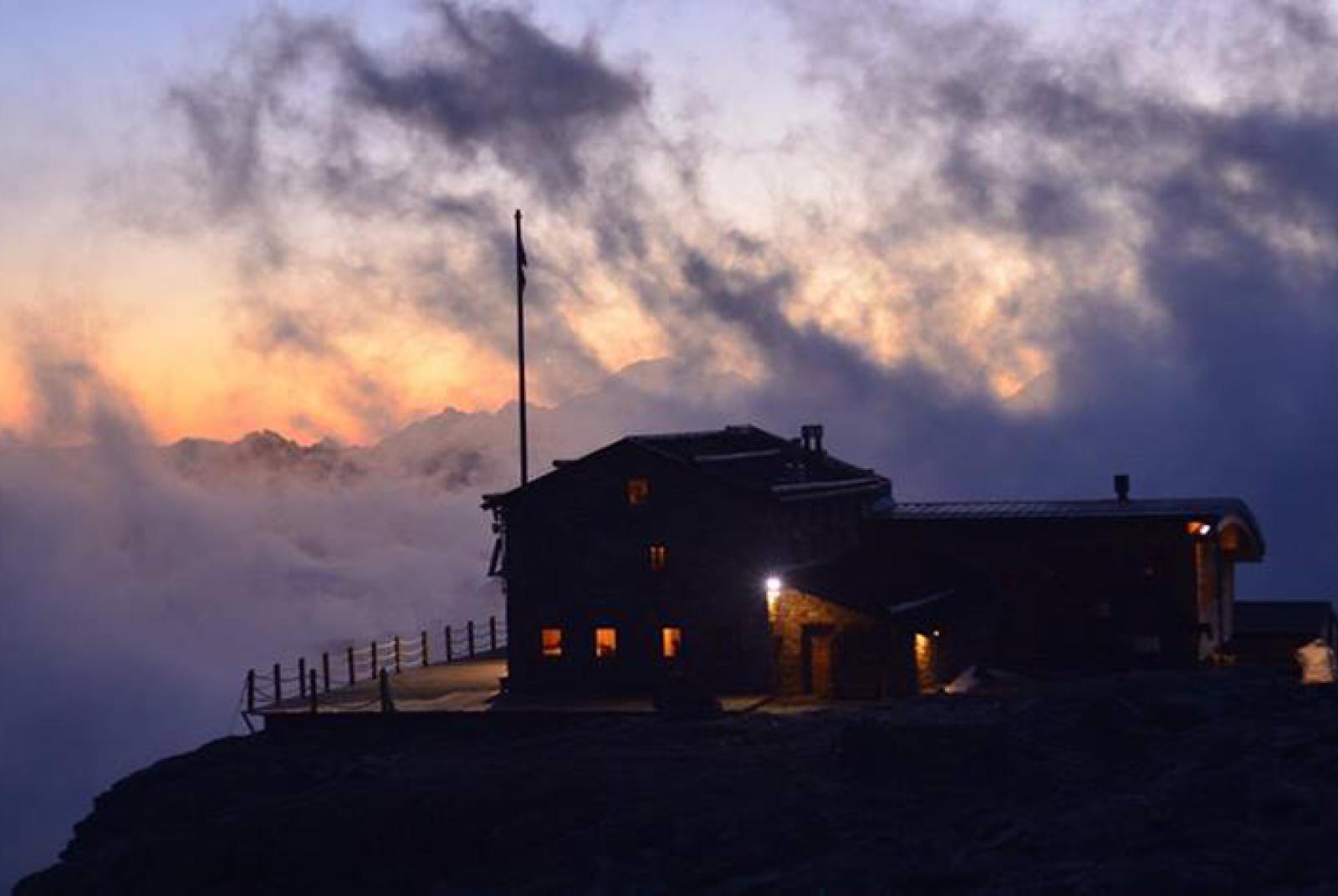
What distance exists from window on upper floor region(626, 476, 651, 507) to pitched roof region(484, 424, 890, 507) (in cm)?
96

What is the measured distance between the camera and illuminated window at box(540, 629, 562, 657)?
53031 mm

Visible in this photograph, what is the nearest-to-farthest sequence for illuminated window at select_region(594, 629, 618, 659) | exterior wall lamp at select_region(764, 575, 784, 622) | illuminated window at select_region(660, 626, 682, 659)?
exterior wall lamp at select_region(764, 575, 784, 622) → illuminated window at select_region(660, 626, 682, 659) → illuminated window at select_region(594, 629, 618, 659)

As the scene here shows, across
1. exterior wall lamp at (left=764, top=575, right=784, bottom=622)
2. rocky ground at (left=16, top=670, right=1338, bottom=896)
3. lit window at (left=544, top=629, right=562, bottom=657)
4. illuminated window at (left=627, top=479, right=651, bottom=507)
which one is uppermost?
illuminated window at (left=627, top=479, right=651, bottom=507)

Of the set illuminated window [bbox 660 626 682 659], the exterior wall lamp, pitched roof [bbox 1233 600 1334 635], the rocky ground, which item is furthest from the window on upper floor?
pitched roof [bbox 1233 600 1334 635]

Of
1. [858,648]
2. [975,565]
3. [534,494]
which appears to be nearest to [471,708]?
[534,494]

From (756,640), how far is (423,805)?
1565 centimetres

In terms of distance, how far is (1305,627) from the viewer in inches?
2395

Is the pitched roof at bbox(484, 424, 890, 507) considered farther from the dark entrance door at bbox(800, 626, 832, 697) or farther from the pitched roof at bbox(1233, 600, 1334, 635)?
the pitched roof at bbox(1233, 600, 1334, 635)

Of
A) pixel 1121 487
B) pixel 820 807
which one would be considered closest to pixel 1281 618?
pixel 1121 487

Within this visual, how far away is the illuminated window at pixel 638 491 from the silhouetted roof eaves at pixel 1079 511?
380 inches

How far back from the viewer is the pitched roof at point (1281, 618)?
6056cm

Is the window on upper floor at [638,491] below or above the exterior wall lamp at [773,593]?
above

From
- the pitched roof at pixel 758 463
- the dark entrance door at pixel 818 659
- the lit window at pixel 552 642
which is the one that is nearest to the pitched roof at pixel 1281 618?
the pitched roof at pixel 758 463

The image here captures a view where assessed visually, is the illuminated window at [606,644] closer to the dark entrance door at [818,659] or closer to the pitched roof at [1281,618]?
the dark entrance door at [818,659]
